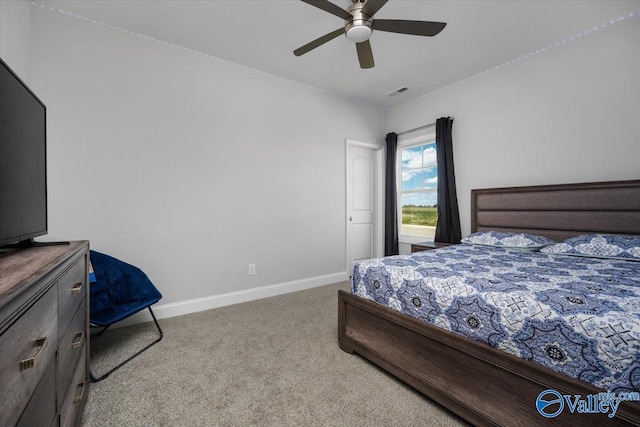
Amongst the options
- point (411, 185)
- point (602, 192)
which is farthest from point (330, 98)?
point (602, 192)

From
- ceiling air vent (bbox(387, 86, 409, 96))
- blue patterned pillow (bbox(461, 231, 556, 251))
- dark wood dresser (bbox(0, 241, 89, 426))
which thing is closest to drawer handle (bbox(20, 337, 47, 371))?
dark wood dresser (bbox(0, 241, 89, 426))

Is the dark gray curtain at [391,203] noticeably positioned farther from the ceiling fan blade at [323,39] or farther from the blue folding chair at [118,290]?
the blue folding chair at [118,290]

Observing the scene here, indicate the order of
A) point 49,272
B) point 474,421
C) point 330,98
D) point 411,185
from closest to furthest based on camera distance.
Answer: point 49,272
point 474,421
point 330,98
point 411,185

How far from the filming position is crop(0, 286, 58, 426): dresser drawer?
53 centimetres

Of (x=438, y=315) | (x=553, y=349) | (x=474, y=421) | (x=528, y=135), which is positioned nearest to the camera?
(x=553, y=349)

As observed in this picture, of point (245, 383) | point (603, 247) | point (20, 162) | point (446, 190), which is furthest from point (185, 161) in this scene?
point (603, 247)

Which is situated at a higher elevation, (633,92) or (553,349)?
(633,92)

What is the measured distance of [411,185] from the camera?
4.29 metres

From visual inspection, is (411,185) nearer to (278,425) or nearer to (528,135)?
(528,135)

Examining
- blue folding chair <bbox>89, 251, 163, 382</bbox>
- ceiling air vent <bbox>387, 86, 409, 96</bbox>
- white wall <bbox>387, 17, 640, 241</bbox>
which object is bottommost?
blue folding chair <bbox>89, 251, 163, 382</bbox>

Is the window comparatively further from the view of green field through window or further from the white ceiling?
the white ceiling

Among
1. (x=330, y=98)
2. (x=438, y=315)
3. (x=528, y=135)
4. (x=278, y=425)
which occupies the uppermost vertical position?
(x=330, y=98)

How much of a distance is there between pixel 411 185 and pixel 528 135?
1.62 meters

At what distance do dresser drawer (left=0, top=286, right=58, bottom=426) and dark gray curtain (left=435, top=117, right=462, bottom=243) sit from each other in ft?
A: 12.1
